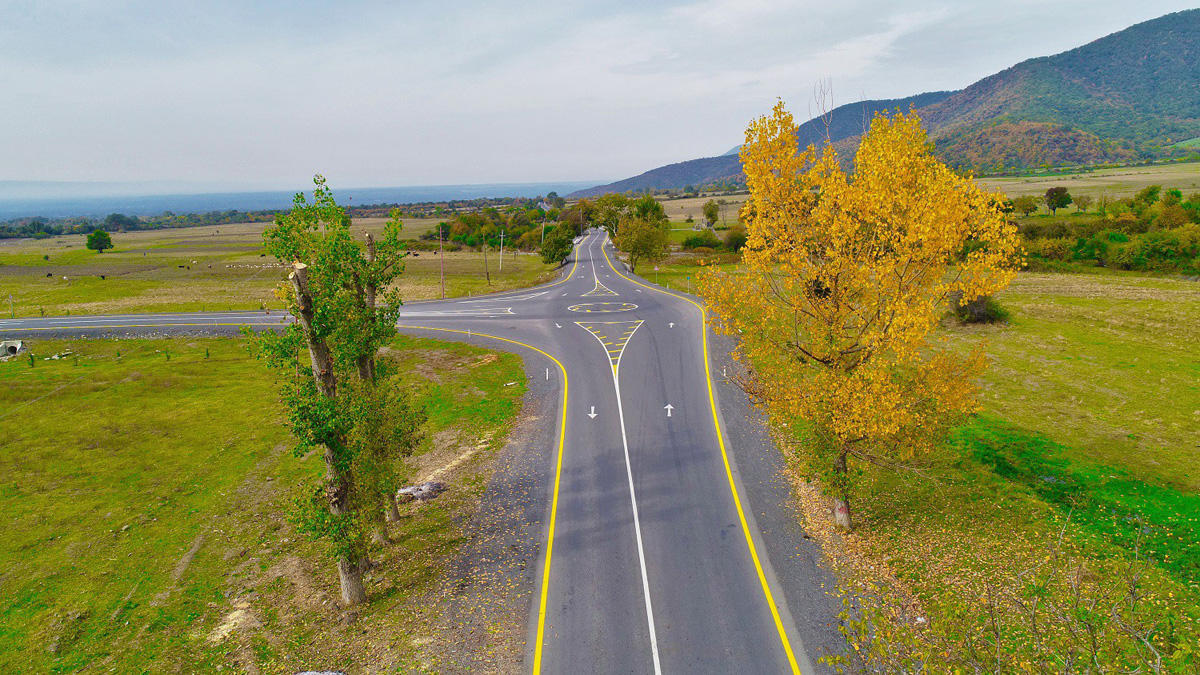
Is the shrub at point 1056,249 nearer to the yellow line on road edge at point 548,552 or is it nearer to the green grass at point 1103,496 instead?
the green grass at point 1103,496

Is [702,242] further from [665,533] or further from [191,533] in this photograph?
[191,533]

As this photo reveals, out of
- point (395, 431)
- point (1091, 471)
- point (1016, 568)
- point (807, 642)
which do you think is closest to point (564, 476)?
point (395, 431)

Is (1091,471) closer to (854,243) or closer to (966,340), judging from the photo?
(854,243)

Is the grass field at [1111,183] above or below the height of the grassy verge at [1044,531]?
above

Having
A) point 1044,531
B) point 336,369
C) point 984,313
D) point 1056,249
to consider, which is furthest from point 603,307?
point 1056,249

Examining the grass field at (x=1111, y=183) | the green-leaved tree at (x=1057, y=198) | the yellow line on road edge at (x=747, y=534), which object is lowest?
the yellow line on road edge at (x=747, y=534)

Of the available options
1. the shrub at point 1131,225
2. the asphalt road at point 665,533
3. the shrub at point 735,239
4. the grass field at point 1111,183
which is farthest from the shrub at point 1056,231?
the asphalt road at point 665,533

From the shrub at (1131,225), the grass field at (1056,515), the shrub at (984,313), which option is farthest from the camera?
the shrub at (1131,225)
